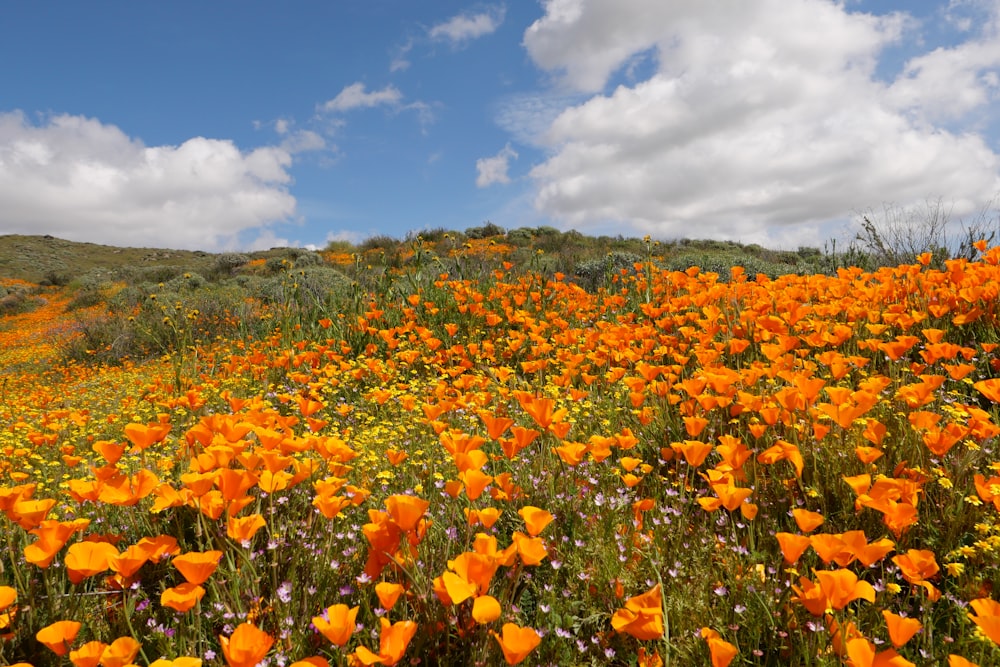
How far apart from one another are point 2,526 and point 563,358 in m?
3.60

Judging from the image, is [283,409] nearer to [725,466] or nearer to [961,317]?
[725,466]

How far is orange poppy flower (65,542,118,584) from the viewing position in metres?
1.25

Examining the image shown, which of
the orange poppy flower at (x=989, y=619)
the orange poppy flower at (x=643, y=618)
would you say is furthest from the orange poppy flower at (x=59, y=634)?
the orange poppy flower at (x=989, y=619)

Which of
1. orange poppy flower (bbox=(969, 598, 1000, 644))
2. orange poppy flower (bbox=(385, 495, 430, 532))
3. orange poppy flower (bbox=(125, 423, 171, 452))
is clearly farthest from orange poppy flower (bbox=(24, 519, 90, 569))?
orange poppy flower (bbox=(969, 598, 1000, 644))

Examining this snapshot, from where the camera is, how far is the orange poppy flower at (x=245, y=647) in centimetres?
99

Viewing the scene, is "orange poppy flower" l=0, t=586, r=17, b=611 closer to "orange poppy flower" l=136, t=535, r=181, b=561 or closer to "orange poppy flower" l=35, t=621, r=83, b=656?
"orange poppy flower" l=35, t=621, r=83, b=656

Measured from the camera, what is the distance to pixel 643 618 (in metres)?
1.14

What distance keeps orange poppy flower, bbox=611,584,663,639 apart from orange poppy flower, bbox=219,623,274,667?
2.34ft

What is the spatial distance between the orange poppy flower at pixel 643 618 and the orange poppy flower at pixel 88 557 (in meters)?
1.20

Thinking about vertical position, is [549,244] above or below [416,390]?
above

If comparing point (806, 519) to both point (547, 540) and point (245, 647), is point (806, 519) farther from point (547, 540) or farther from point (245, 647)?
point (245, 647)

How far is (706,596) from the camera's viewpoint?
1681mm

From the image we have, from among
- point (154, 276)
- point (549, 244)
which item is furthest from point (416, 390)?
point (154, 276)

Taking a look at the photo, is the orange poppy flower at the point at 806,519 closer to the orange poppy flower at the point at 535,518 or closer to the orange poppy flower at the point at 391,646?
the orange poppy flower at the point at 535,518
